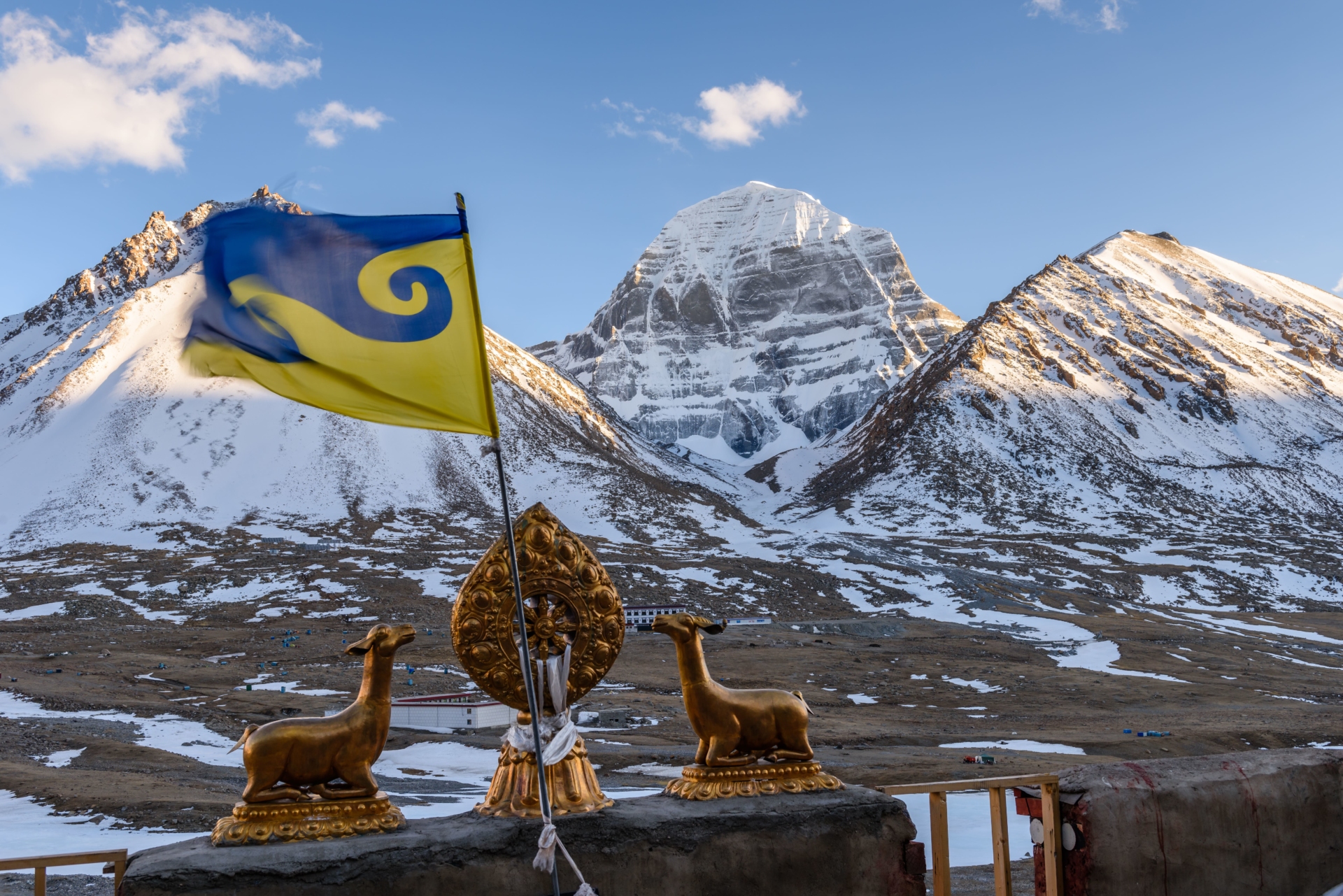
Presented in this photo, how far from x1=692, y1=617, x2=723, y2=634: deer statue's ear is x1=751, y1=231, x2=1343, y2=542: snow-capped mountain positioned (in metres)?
97.0

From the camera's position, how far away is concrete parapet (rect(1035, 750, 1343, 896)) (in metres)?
4.61

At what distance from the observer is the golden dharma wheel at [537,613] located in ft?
14.6

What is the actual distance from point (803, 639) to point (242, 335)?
173 feet

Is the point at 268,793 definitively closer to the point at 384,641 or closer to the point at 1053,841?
the point at 384,641

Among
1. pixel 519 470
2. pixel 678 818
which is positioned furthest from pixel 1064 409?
pixel 678 818

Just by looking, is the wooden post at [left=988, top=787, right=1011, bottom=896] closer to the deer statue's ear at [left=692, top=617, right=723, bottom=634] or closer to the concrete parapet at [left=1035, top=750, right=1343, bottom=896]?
the concrete parapet at [left=1035, top=750, right=1343, bottom=896]

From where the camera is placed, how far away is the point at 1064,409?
124250mm

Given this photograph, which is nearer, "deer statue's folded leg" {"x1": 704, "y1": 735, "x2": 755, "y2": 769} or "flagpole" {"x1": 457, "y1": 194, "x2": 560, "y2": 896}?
"flagpole" {"x1": 457, "y1": 194, "x2": 560, "y2": 896}

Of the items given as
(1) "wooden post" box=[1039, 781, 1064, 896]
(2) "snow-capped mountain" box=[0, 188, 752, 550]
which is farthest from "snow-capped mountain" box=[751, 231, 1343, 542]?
(1) "wooden post" box=[1039, 781, 1064, 896]

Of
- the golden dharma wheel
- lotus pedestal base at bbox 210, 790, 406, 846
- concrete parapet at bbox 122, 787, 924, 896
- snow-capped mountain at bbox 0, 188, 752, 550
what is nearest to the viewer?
concrete parapet at bbox 122, 787, 924, 896

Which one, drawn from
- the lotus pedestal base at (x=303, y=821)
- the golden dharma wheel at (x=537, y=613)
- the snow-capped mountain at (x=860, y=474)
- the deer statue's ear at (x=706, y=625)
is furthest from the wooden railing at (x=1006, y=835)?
the snow-capped mountain at (x=860, y=474)

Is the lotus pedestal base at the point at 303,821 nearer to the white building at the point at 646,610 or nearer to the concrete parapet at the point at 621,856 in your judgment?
the concrete parapet at the point at 621,856

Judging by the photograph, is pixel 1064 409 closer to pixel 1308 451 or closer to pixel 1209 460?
pixel 1209 460

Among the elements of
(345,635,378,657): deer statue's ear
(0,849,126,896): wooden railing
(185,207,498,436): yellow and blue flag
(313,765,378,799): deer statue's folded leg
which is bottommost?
(0,849,126,896): wooden railing
